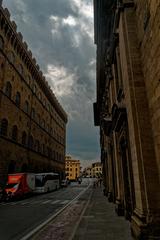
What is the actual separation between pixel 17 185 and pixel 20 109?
40.7 feet

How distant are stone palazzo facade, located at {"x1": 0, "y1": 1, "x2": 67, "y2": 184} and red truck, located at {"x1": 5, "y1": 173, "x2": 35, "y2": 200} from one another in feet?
6.87

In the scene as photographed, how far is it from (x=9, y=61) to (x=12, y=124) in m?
8.53

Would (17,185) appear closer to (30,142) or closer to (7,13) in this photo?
(30,142)

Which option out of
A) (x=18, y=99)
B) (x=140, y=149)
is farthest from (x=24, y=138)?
(x=140, y=149)

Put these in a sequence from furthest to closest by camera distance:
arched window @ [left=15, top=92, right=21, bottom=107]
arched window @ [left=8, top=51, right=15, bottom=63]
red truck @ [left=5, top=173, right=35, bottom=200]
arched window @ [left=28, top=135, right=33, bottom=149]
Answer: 1. arched window @ [left=28, top=135, right=33, bottom=149]
2. arched window @ [left=15, top=92, right=21, bottom=107]
3. arched window @ [left=8, top=51, right=15, bottom=63]
4. red truck @ [left=5, top=173, right=35, bottom=200]

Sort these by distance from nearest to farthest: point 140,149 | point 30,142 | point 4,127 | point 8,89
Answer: point 140,149 < point 4,127 < point 8,89 < point 30,142

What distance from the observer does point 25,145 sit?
32.2 m

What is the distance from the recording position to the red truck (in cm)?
2118

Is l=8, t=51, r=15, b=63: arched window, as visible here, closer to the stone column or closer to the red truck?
the red truck

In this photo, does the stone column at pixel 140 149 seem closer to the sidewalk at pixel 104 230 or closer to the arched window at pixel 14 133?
the sidewalk at pixel 104 230

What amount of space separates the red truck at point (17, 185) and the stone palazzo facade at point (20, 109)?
6.87 ft

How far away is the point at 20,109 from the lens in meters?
30.5

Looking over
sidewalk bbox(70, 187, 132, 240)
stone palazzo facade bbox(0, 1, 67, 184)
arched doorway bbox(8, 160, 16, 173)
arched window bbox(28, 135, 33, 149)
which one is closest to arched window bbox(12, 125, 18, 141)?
stone palazzo facade bbox(0, 1, 67, 184)

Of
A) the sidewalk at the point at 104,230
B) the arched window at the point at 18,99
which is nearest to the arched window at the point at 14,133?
the arched window at the point at 18,99
